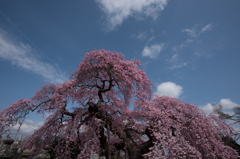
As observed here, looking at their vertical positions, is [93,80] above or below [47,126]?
above

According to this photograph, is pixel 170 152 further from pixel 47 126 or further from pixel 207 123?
pixel 47 126

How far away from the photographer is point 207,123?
10141 millimetres

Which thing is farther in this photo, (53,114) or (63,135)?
(53,114)

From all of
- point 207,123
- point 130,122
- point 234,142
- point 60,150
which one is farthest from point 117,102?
point 234,142

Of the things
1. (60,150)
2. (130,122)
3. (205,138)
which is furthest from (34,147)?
(205,138)

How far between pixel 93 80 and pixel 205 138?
32.7 ft

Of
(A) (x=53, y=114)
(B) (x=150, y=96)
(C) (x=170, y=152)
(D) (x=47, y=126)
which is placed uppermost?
(B) (x=150, y=96)

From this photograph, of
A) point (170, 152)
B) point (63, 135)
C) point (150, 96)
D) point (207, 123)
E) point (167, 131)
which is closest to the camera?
point (170, 152)

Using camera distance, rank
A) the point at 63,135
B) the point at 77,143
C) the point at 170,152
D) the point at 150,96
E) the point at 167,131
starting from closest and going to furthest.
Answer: the point at 170,152 < the point at 167,131 < the point at 63,135 < the point at 150,96 < the point at 77,143

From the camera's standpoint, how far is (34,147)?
40.3 feet

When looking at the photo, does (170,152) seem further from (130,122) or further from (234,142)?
(234,142)

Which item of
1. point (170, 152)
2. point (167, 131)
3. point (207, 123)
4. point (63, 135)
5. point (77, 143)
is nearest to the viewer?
point (170, 152)

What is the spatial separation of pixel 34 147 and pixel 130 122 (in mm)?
9096

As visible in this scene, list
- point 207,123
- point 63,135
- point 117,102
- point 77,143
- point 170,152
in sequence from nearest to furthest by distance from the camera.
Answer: point 170,152, point 207,123, point 63,135, point 77,143, point 117,102
